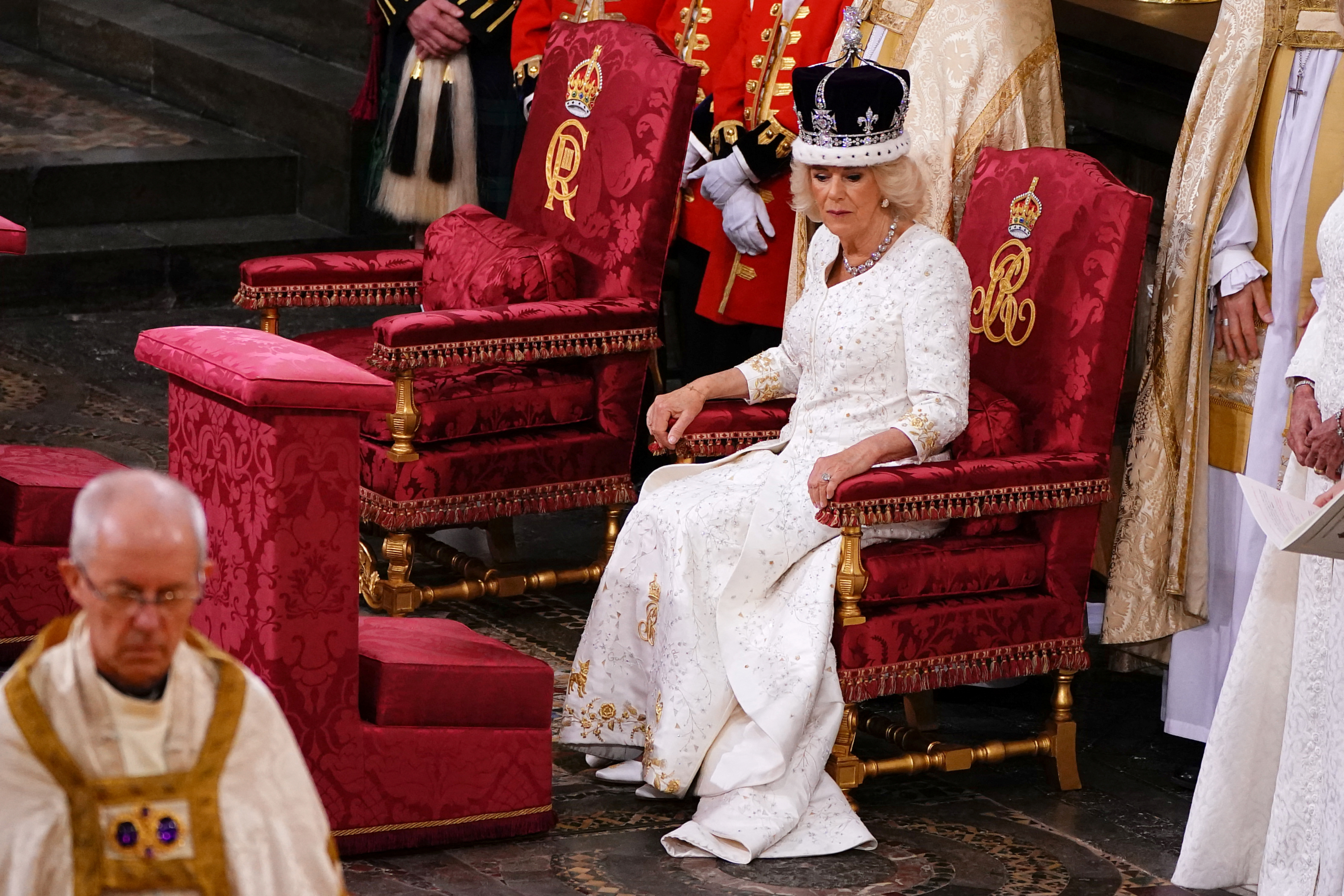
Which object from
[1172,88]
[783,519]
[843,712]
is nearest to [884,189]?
[783,519]

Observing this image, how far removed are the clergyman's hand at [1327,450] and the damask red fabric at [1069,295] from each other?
588 millimetres

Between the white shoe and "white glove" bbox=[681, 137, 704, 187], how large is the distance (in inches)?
66.8

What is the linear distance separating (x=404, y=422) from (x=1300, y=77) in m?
1.92

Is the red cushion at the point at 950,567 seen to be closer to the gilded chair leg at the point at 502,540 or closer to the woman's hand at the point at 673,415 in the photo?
the woman's hand at the point at 673,415

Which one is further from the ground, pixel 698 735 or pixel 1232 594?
pixel 1232 594

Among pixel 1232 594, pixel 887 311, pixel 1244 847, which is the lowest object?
pixel 1244 847

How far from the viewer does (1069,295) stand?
12.8ft

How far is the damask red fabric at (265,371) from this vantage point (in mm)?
3080

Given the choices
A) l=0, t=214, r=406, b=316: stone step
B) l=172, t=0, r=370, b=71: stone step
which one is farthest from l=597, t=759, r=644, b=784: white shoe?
l=172, t=0, r=370, b=71: stone step

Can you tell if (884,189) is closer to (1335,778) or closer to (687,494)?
(687,494)

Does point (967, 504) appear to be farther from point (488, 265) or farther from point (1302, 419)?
point (488, 265)

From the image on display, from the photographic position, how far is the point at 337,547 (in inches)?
127

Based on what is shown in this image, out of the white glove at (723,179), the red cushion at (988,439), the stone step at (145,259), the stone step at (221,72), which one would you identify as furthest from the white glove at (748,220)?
the stone step at (221,72)

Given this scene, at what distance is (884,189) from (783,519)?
642mm
